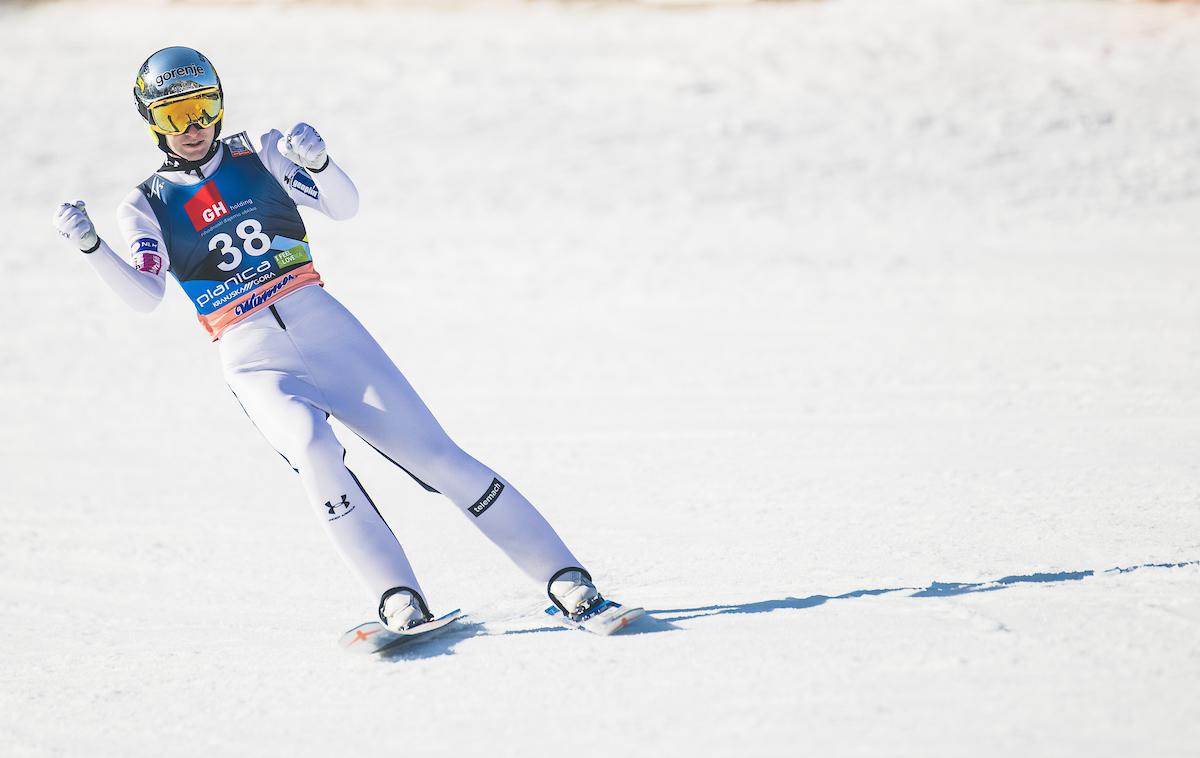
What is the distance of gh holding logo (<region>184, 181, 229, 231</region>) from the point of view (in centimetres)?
455

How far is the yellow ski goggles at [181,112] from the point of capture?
4.55 m

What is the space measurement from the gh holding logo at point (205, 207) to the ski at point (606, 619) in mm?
1982

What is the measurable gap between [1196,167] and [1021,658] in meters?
9.92

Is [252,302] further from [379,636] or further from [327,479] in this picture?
[379,636]

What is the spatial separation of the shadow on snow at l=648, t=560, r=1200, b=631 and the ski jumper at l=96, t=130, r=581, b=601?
50cm

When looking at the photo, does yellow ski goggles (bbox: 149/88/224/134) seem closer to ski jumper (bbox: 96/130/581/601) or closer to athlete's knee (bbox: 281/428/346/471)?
ski jumper (bbox: 96/130/581/601)

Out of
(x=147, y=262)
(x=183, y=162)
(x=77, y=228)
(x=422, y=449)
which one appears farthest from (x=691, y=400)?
(x=77, y=228)

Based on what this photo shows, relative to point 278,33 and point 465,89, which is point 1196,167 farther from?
point 278,33

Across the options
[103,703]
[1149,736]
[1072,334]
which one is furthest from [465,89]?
[1149,736]

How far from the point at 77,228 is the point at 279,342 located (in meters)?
0.82

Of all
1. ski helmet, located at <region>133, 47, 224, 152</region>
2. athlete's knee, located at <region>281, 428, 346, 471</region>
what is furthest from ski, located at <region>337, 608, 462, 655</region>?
ski helmet, located at <region>133, 47, 224, 152</region>

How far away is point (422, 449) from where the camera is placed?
4.53m

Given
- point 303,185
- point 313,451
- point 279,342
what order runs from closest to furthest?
point 313,451 → point 279,342 → point 303,185

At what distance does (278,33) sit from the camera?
1975 cm
